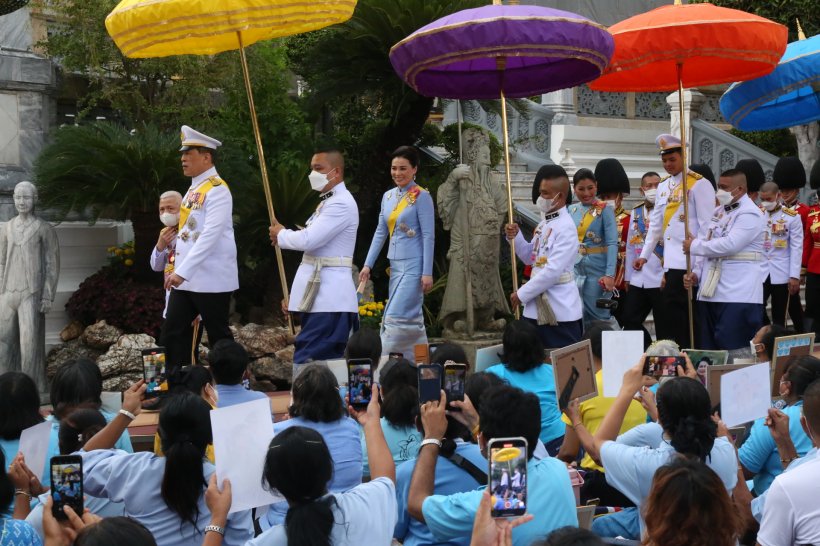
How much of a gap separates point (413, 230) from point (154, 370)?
3821 millimetres

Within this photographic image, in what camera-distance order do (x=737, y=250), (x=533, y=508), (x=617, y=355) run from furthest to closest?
(x=737, y=250) → (x=617, y=355) → (x=533, y=508)

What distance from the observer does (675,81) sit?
9.55m

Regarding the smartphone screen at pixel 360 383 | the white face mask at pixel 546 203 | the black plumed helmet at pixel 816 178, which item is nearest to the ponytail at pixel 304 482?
the smartphone screen at pixel 360 383

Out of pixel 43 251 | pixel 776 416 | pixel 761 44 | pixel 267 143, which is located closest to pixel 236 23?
pixel 43 251

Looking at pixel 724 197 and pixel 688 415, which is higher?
pixel 724 197

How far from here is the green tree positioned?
9906 millimetres

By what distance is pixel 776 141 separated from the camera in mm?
17016

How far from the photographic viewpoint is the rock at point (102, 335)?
32.0 ft

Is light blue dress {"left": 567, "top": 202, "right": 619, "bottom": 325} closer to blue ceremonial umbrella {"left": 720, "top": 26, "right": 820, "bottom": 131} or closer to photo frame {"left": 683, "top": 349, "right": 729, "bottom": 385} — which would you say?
blue ceremonial umbrella {"left": 720, "top": 26, "right": 820, "bottom": 131}

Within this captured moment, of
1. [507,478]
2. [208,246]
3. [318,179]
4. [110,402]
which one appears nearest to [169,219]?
[208,246]

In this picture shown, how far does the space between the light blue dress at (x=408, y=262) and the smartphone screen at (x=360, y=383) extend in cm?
390

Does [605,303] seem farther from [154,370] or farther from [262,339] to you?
[154,370]

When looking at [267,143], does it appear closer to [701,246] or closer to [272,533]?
[701,246]

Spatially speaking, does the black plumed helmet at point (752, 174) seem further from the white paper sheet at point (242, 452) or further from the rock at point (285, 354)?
the white paper sheet at point (242, 452)
